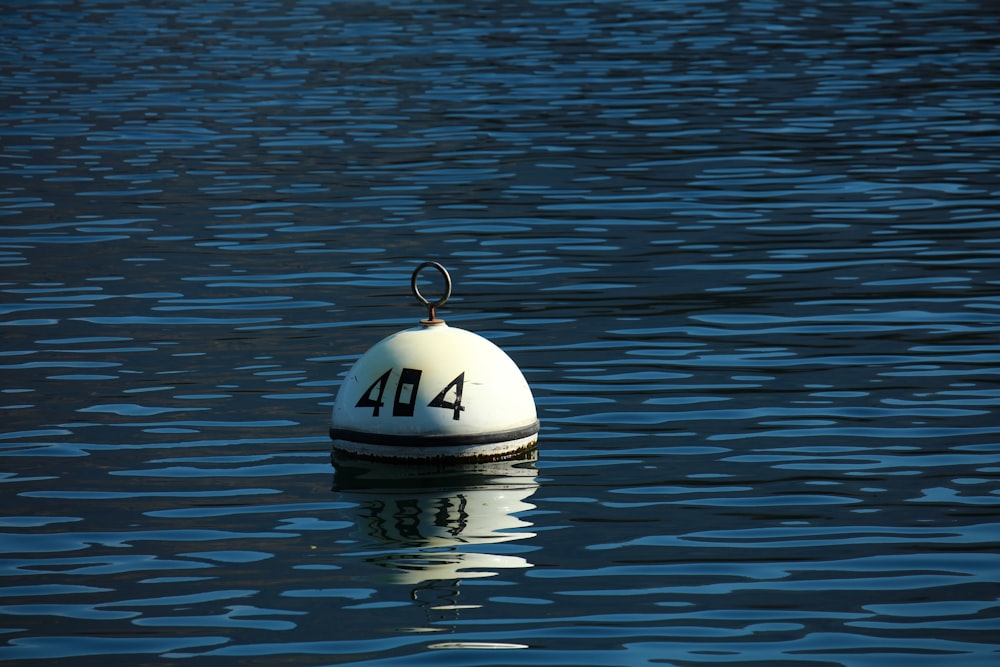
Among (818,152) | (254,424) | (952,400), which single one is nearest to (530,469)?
(254,424)

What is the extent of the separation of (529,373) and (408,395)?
290cm

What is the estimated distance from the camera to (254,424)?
1218cm

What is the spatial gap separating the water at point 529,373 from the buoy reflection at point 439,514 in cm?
3

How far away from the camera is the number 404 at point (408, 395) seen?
10742mm

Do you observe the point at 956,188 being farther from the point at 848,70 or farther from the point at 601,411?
the point at 848,70

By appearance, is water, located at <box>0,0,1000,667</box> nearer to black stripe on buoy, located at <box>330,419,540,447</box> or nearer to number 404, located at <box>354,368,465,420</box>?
black stripe on buoy, located at <box>330,419,540,447</box>

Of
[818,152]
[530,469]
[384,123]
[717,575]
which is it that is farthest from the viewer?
[384,123]

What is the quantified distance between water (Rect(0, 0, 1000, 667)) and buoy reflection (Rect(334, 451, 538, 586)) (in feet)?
0.11

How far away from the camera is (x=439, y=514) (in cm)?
998

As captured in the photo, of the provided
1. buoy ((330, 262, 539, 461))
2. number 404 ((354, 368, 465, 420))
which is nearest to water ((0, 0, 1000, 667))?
buoy ((330, 262, 539, 461))

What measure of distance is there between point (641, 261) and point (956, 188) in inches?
226

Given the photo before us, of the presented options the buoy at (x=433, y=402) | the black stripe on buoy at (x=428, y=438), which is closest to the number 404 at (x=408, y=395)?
the buoy at (x=433, y=402)

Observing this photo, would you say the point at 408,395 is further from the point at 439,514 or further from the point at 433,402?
the point at 439,514

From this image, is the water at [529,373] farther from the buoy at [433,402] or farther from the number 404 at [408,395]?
the number 404 at [408,395]
